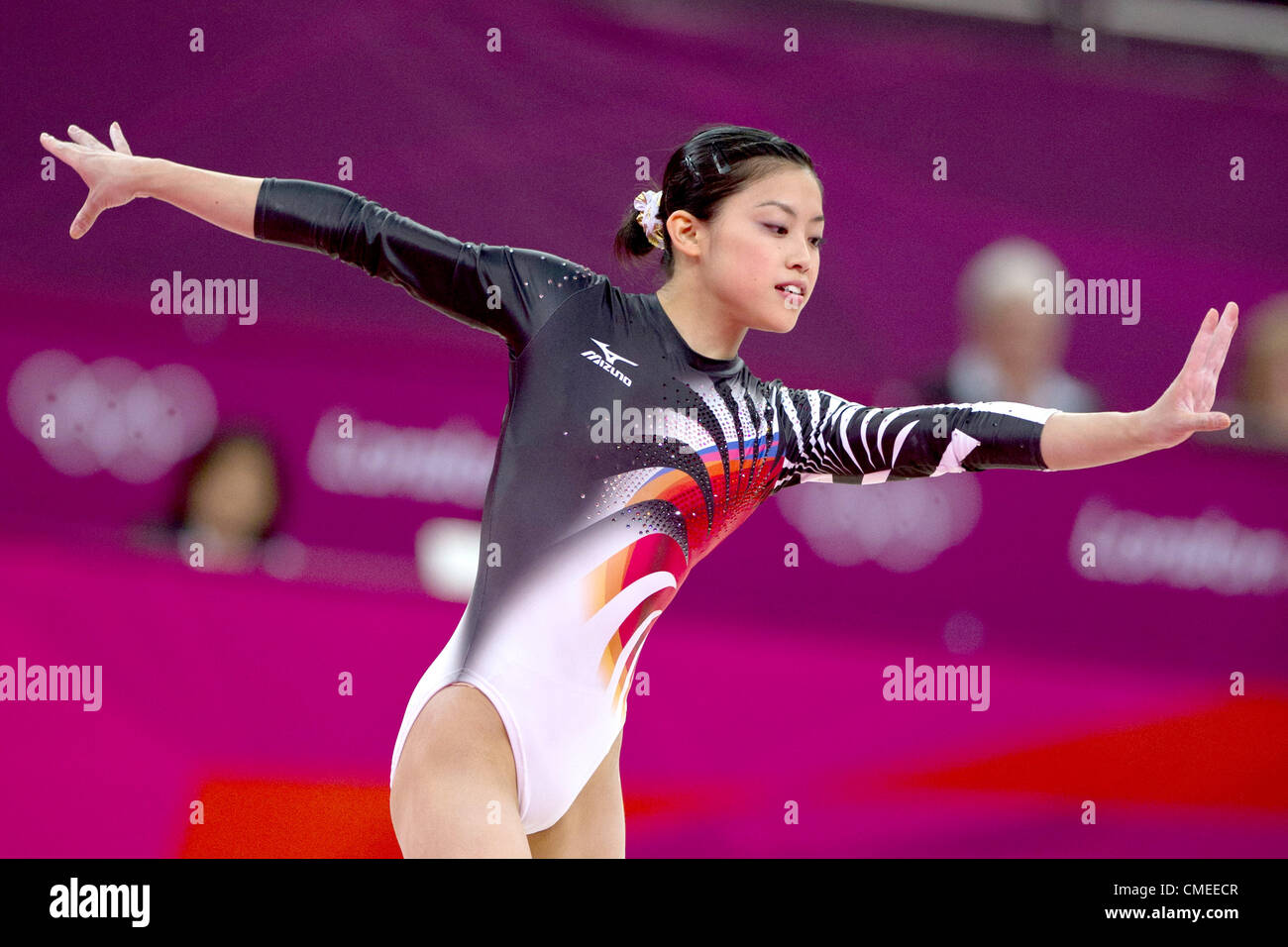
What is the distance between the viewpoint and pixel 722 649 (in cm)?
429

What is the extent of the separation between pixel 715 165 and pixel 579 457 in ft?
2.17

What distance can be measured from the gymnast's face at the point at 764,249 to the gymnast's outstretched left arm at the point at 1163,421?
0.56 meters

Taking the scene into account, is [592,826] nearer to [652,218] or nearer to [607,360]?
[607,360]

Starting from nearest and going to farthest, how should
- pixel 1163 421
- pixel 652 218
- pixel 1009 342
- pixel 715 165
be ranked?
1. pixel 1163 421
2. pixel 715 165
3. pixel 652 218
4. pixel 1009 342

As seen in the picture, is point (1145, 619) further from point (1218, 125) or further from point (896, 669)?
point (1218, 125)

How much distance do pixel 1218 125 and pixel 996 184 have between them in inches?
36.6

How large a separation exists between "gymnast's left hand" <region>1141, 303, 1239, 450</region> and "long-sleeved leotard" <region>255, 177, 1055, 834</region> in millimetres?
221

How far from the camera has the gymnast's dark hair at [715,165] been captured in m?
2.54

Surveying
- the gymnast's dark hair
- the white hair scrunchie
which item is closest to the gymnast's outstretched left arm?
the gymnast's dark hair

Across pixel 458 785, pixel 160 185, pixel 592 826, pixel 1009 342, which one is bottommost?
pixel 592 826

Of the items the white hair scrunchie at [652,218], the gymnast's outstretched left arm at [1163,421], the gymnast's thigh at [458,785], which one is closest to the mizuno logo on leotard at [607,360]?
the white hair scrunchie at [652,218]

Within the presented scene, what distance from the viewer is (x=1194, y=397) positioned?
229 cm

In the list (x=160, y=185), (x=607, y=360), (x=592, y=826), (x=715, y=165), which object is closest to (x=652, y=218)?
(x=715, y=165)

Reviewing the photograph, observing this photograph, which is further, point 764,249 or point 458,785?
point 764,249
